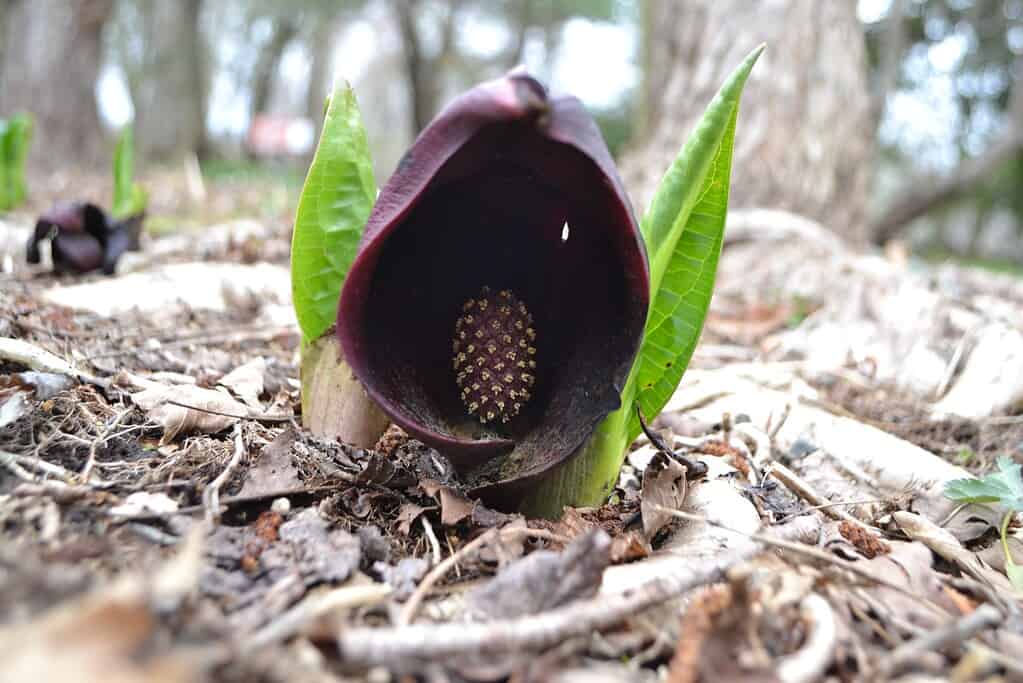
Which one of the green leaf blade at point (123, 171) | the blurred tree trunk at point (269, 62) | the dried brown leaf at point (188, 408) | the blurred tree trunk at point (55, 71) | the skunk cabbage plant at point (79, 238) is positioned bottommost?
the dried brown leaf at point (188, 408)

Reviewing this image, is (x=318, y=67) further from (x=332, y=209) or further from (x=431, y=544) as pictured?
(x=431, y=544)

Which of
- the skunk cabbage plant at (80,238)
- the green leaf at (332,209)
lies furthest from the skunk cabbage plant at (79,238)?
the green leaf at (332,209)

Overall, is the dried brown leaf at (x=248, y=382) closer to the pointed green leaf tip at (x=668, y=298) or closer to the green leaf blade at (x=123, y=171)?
the pointed green leaf tip at (x=668, y=298)

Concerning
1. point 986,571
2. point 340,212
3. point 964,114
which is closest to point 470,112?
point 340,212

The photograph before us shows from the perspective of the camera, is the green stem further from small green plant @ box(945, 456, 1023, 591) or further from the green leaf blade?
the green leaf blade

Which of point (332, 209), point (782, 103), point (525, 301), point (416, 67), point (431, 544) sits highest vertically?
point (416, 67)

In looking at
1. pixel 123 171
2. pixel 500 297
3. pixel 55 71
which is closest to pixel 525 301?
pixel 500 297

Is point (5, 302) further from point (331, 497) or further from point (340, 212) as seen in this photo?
point (331, 497)
